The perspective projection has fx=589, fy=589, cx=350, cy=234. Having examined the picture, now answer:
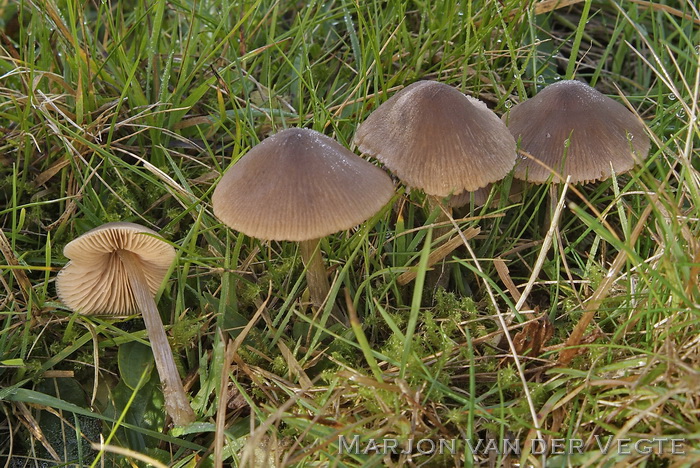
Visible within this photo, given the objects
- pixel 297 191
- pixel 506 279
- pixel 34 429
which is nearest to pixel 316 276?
pixel 297 191

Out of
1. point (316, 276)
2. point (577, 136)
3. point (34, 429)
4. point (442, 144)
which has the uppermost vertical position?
point (442, 144)

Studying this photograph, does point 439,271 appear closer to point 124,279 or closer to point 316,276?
point 316,276

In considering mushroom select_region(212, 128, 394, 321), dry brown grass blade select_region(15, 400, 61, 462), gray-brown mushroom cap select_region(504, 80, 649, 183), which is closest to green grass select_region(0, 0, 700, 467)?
dry brown grass blade select_region(15, 400, 61, 462)

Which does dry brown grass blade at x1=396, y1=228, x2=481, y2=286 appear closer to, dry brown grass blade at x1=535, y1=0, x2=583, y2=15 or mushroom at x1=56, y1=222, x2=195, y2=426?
mushroom at x1=56, y1=222, x2=195, y2=426

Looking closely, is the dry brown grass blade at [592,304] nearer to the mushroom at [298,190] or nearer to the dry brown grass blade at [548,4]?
the mushroom at [298,190]

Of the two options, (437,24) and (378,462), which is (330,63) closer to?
(437,24)

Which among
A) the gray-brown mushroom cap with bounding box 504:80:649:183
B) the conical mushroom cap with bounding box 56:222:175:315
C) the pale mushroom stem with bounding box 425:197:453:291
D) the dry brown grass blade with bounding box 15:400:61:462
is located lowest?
the dry brown grass blade with bounding box 15:400:61:462
